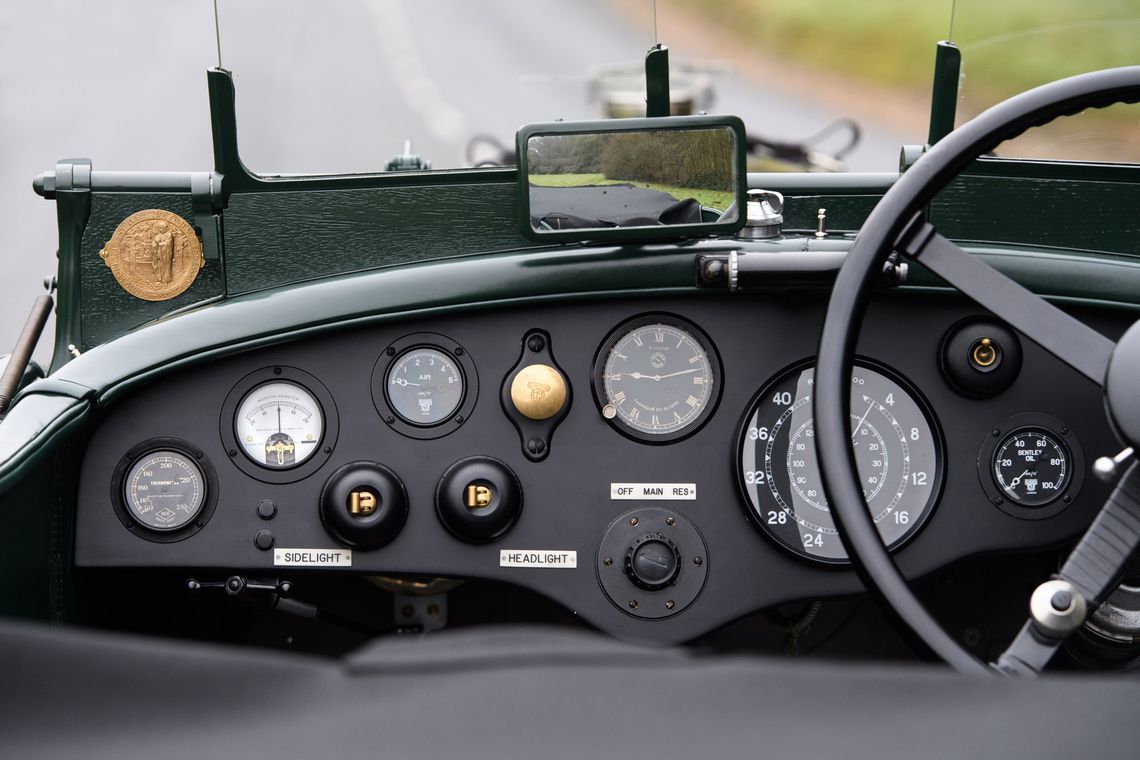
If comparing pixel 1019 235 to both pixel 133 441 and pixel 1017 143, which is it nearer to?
pixel 1017 143

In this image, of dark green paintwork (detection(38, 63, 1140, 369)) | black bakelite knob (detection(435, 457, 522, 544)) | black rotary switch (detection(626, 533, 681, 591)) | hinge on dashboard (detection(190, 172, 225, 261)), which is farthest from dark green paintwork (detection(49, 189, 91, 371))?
black rotary switch (detection(626, 533, 681, 591))

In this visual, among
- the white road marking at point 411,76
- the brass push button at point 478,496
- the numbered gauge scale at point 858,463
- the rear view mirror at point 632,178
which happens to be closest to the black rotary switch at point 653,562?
the numbered gauge scale at point 858,463

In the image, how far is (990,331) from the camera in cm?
263

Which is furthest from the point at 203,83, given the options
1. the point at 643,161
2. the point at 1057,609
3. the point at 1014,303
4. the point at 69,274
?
the point at 1057,609

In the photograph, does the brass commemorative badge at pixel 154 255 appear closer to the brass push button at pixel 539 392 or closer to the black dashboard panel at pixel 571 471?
the black dashboard panel at pixel 571 471

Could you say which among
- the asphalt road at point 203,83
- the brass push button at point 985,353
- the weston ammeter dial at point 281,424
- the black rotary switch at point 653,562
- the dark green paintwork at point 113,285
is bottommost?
the black rotary switch at point 653,562

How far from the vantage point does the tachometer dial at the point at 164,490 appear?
105 inches

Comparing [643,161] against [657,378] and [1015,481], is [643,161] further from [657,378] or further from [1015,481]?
[1015,481]

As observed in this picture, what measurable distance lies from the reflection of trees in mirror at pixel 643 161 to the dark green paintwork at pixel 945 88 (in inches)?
20.7

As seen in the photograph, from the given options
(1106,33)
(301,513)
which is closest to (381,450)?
(301,513)

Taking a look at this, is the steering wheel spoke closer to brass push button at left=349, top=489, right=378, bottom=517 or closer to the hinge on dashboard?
brass push button at left=349, top=489, right=378, bottom=517

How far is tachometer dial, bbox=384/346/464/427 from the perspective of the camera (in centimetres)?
269

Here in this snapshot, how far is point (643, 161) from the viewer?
255cm

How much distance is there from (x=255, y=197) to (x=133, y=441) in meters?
0.56
